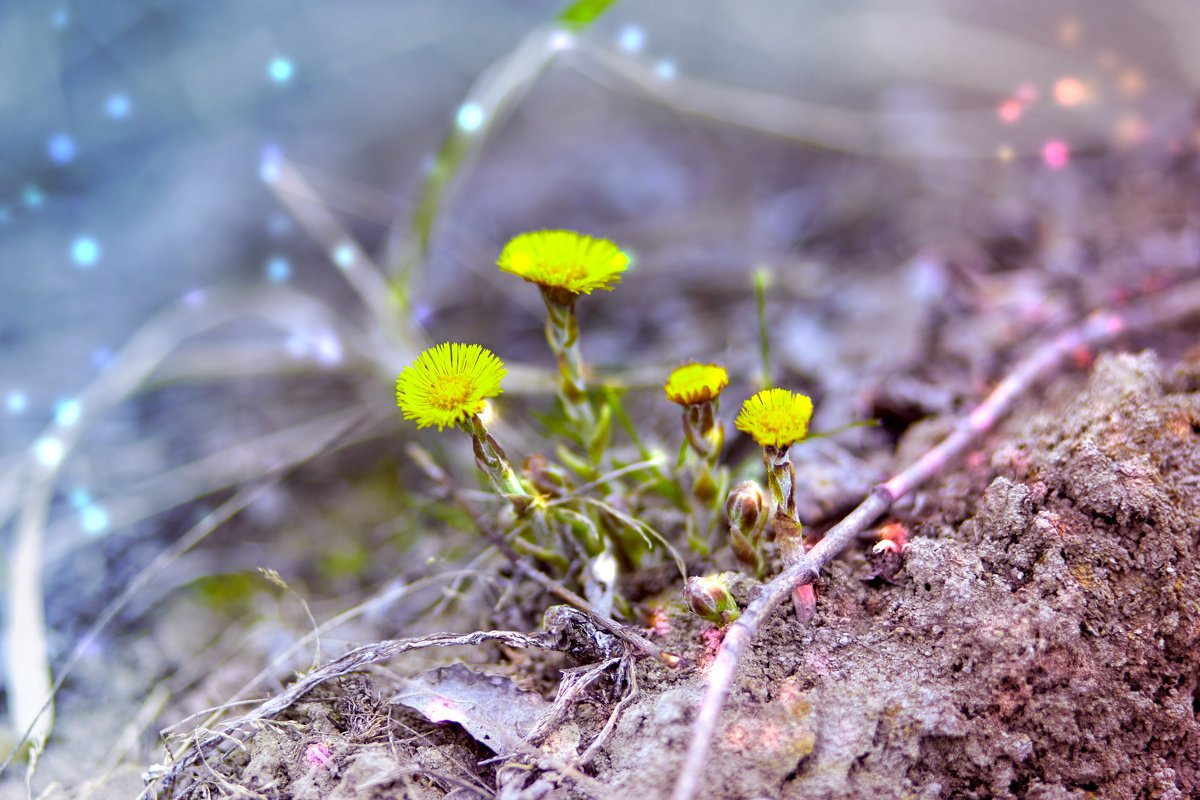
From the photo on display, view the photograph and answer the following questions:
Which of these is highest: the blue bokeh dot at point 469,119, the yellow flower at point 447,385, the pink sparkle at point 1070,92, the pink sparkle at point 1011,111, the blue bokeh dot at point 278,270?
the blue bokeh dot at point 469,119

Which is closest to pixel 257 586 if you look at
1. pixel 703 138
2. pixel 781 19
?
pixel 703 138

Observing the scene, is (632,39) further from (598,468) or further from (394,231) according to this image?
(598,468)

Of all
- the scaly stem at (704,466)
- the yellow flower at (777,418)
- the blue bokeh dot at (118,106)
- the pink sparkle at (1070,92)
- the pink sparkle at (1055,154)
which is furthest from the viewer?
the pink sparkle at (1070,92)

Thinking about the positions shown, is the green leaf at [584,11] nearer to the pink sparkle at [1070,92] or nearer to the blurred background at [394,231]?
the blurred background at [394,231]

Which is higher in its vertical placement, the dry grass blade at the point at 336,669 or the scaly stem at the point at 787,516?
the scaly stem at the point at 787,516

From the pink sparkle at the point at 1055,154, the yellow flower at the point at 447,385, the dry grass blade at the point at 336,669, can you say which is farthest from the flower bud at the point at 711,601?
the pink sparkle at the point at 1055,154

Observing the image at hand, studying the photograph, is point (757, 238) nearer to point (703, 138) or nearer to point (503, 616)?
point (703, 138)

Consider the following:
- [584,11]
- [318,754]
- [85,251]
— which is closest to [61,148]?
[85,251]
